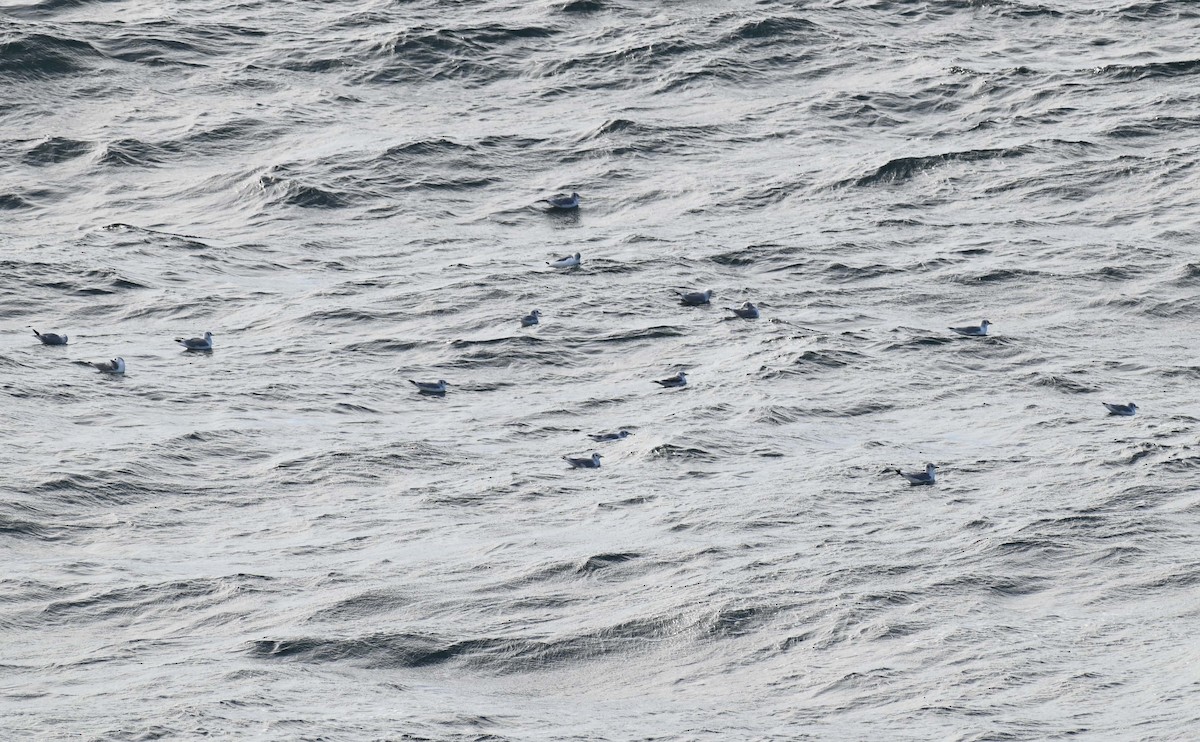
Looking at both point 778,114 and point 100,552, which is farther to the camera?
point 778,114

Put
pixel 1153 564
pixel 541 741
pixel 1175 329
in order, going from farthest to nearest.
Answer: pixel 1175 329
pixel 1153 564
pixel 541 741

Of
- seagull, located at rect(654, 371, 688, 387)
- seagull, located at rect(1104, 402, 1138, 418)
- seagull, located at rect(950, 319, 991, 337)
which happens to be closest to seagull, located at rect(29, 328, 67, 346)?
seagull, located at rect(654, 371, 688, 387)

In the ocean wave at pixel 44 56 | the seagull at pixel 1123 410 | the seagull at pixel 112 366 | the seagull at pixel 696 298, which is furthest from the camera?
the ocean wave at pixel 44 56

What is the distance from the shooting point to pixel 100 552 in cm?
2067

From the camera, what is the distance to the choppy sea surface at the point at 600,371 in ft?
58.9

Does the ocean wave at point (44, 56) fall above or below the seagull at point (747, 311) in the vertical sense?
above

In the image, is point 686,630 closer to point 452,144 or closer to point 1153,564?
point 1153,564

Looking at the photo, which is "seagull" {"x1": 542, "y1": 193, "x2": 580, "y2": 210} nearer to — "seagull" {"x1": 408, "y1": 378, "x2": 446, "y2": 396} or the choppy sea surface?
the choppy sea surface

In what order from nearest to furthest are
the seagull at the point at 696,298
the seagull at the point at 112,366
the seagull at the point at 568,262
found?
the seagull at the point at 112,366 < the seagull at the point at 696,298 < the seagull at the point at 568,262

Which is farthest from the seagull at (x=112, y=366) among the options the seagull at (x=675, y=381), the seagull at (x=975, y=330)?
the seagull at (x=975, y=330)

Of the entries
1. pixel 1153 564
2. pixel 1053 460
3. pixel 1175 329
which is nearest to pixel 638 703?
pixel 1153 564

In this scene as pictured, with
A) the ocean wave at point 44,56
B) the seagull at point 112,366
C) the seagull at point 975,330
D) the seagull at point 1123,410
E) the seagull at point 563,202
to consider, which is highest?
the ocean wave at point 44,56

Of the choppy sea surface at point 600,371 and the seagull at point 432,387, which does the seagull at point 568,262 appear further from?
the seagull at point 432,387

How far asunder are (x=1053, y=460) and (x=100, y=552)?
11.2 meters
